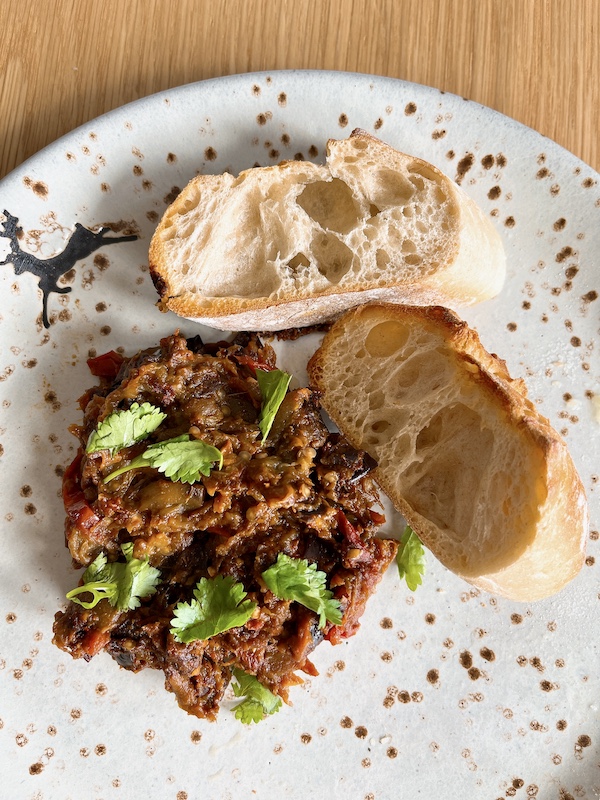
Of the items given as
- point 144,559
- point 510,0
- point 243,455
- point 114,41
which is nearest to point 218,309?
point 243,455

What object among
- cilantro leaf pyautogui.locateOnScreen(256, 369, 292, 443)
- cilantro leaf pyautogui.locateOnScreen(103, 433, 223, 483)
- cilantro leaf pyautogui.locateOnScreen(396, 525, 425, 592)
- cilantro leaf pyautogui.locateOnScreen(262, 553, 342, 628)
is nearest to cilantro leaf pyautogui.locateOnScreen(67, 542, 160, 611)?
cilantro leaf pyautogui.locateOnScreen(103, 433, 223, 483)

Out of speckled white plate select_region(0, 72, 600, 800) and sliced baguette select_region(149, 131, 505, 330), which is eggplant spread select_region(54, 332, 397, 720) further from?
speckled white plate select_region(0, 72, 600, 800)

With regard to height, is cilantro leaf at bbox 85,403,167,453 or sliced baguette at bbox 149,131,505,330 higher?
sliced baguette at bbox 149,131,505,330

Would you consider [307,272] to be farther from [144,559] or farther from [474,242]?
[144,559]

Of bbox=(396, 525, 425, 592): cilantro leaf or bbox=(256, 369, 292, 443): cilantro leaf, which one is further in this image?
bbox=(396, 525, 425, 592): cilantro leaf

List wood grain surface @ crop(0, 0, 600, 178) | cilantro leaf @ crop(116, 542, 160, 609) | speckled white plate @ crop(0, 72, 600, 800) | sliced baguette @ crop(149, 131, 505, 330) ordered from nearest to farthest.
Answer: cilantro leaf @ crop(116, 542, 160, 609)
sliced baguette @ crop(149, 131, 505, 330)
speckled white plate @ crop(0, 72, 600, 800)
wood grain surface @ crop(0, 0, 600, 178)

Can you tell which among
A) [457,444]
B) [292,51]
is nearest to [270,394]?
[457,444]

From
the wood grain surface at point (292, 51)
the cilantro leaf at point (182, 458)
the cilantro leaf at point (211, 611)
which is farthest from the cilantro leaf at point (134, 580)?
the wood grain surface at point (292, 51)
